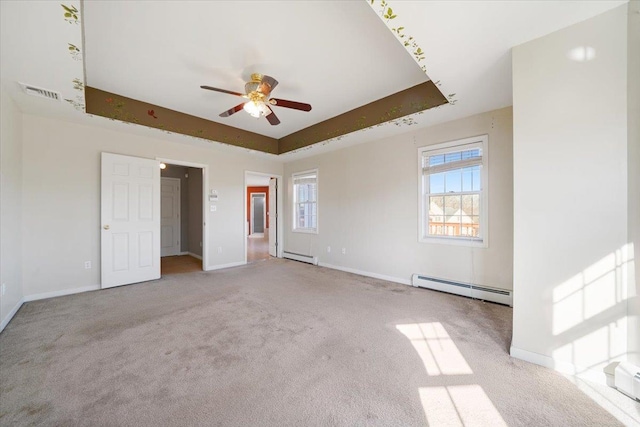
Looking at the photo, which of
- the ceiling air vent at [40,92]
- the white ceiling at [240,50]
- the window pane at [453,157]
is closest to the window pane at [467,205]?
the window pane at [453,157]

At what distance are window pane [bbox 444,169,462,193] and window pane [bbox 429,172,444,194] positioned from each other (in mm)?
56

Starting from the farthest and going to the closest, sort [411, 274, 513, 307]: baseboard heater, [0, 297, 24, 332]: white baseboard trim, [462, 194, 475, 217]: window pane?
[462, 194, 475, 217]: window pane < [411, 274, 513, 307]: baseboard heater < [0, 297, 24, 332]: white baseboard trim

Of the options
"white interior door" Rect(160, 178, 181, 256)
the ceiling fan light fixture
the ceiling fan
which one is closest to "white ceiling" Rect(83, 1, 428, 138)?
the ceiling fan

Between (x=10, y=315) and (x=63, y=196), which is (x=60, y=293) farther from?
(x=63, y=196)

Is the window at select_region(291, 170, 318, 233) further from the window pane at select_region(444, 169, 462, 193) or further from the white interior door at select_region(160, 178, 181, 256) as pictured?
the white interior door at select_region(160, 178, 181, 256)

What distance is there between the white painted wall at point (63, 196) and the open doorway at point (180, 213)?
2.21 metres

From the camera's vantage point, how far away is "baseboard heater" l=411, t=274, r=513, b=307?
2965 mm

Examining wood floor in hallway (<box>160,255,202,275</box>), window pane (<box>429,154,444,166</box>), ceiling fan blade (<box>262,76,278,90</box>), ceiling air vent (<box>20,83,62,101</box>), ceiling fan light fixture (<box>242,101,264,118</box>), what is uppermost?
ceiling fan blade (<box>262,76,278,90</box>)

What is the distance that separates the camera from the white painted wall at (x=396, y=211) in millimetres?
3035

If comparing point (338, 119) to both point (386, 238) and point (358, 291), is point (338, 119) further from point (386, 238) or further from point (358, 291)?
point (358, 291)

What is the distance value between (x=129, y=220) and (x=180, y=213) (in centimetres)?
280

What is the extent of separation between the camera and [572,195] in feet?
5.54

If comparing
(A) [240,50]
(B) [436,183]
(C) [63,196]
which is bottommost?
(C) [63,196]

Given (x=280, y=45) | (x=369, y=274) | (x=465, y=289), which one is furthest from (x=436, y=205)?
(x=280, y=45)
